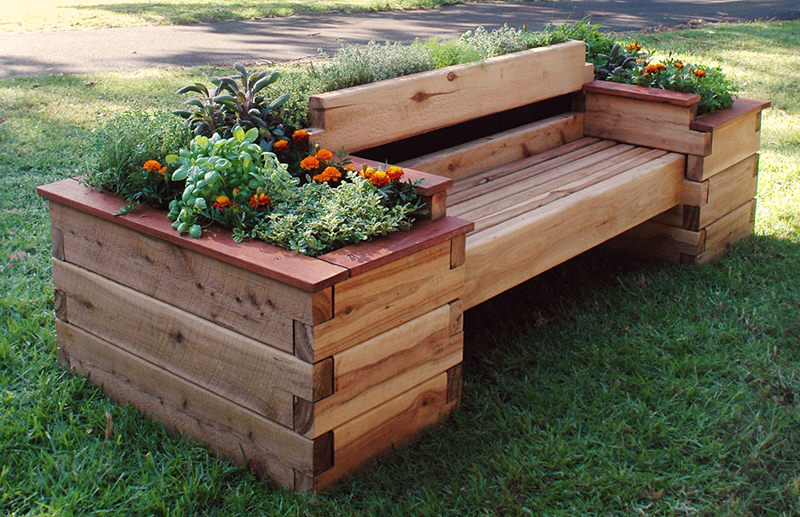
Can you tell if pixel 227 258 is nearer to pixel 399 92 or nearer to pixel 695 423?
pixel 399 92

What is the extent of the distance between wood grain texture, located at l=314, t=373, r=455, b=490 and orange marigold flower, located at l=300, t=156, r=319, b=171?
2.73 feet

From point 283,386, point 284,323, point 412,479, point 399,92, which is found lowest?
point 412,479

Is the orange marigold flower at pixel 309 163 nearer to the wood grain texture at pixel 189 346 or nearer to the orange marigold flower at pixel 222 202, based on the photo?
the orange marigold flower at pixel 222 202

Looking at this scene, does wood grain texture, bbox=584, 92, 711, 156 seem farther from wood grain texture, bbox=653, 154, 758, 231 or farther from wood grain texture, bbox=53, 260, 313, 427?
wood grain texture, bbox=53, 260, 313, 427

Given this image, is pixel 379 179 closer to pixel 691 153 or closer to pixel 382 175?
pixel 382 175

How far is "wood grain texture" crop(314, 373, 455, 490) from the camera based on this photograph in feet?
7.95

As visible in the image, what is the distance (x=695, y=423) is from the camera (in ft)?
9.24

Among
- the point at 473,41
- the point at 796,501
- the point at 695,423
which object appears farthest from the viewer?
the point at 473,41

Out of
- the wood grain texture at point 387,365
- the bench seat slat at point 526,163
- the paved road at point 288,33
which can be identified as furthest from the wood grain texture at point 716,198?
the paved road at point 288,33

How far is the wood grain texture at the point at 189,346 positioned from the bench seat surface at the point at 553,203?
0.85 metres

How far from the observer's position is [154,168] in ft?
8.58

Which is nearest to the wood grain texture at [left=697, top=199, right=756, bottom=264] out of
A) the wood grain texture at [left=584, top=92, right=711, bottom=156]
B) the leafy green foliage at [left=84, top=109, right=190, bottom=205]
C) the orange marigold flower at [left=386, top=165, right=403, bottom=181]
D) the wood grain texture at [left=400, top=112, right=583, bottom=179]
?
the wood grain texture at [left=584, top=92, right=711, bottom=156]

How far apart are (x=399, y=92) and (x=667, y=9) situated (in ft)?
37.1

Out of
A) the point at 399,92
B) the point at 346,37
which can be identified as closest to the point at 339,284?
the point at 399,92
